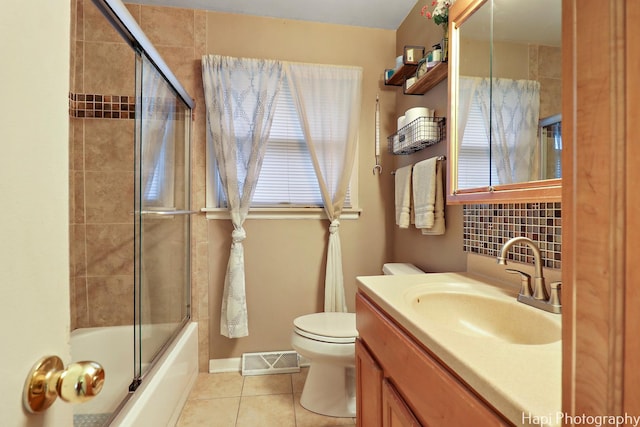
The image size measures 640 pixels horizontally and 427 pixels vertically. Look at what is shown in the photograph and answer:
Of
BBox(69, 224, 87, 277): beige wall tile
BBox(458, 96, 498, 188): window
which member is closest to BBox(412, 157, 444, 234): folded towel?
BBox(458, 96, 498, 188): window

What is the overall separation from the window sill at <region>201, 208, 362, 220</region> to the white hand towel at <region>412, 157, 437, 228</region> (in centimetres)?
60

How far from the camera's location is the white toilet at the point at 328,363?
1.55m

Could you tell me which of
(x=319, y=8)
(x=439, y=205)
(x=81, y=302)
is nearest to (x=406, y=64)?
(x=319, y=8)

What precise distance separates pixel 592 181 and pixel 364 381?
3.49ft

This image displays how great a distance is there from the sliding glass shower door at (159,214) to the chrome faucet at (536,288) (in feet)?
4.72

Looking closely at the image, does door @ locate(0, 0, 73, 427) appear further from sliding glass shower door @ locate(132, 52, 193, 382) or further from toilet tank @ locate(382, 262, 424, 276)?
toilet tank @ locate(382, 262, 424, 276)

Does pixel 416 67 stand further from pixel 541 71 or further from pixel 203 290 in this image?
pixel 203 290

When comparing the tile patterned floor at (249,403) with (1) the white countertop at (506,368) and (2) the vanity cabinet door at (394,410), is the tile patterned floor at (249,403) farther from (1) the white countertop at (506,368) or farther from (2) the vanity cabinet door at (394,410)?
(1) the white countertop at (506,368)

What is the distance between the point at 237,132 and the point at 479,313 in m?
1.69

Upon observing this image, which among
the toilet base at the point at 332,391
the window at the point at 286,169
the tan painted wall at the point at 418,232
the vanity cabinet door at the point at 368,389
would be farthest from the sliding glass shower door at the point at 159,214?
the tan painted wall at the point at 418,232

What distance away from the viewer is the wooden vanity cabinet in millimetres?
573

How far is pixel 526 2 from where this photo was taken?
39.3 inches

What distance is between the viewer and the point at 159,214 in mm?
1577

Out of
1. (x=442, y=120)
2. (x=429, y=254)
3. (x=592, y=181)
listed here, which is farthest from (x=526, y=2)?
(x=429, y=254)
